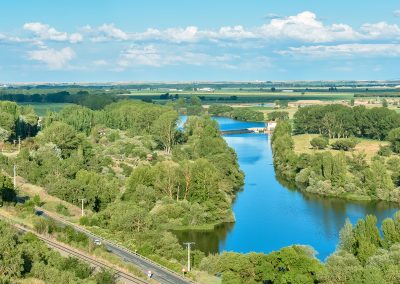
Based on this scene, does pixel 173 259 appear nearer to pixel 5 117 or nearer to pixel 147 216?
pixel 147 216

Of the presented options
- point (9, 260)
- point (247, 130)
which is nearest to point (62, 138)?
point (9, 260)

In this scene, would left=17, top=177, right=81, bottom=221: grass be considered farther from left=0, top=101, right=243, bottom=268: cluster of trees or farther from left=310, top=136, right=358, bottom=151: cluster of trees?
left=310, top=136, right=358, bottom=151: cluster of trees

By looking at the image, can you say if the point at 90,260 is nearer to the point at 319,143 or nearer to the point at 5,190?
the point at 5,190

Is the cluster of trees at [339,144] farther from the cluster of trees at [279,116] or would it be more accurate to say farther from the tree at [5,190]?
the tree at [5,190]

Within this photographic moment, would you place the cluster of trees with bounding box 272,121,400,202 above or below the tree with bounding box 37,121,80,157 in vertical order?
below

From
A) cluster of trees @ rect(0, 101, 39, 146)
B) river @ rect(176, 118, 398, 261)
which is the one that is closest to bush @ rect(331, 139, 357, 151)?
river @ rect(176, 118, 398, 261)

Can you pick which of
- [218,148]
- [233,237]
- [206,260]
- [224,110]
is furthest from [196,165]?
[224,110]

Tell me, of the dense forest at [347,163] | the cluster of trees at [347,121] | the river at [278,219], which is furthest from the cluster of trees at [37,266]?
the cluster of trees at [347,121]
